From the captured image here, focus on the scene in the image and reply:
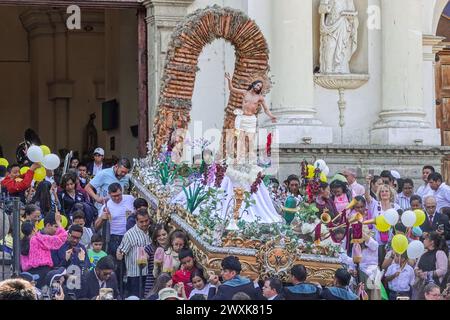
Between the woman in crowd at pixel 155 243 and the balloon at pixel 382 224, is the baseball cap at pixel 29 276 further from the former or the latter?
the balloon at pixel 382 224

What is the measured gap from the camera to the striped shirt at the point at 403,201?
1912cm

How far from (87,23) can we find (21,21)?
1654 mm

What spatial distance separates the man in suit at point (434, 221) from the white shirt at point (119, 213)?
3.46 meters

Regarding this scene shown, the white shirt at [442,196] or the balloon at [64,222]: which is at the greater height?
the white shirt at [442,196]

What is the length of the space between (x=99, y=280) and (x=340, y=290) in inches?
96.2

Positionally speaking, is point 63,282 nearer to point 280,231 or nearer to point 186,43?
point 280,231

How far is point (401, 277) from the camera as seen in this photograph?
16.2m

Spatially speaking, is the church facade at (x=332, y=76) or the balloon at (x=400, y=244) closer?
the balloon at (x=400, y=244)

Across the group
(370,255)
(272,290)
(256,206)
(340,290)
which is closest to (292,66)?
(256,206)

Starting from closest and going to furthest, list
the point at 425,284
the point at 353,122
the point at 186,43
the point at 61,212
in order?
the point at 425,284 < the point at 61,212 < the point at 186,43 < the point at 353,122

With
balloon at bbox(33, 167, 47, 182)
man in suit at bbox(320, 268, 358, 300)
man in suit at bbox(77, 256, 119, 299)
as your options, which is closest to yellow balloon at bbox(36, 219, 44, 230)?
man in suit at bbox(77, 256, 119, 299)

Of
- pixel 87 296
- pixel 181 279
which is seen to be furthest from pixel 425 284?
pixel 87 296

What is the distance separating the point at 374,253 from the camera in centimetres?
1666

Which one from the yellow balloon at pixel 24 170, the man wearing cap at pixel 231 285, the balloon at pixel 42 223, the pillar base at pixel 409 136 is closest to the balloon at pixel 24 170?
the yellow balloon at pixel 24 170
